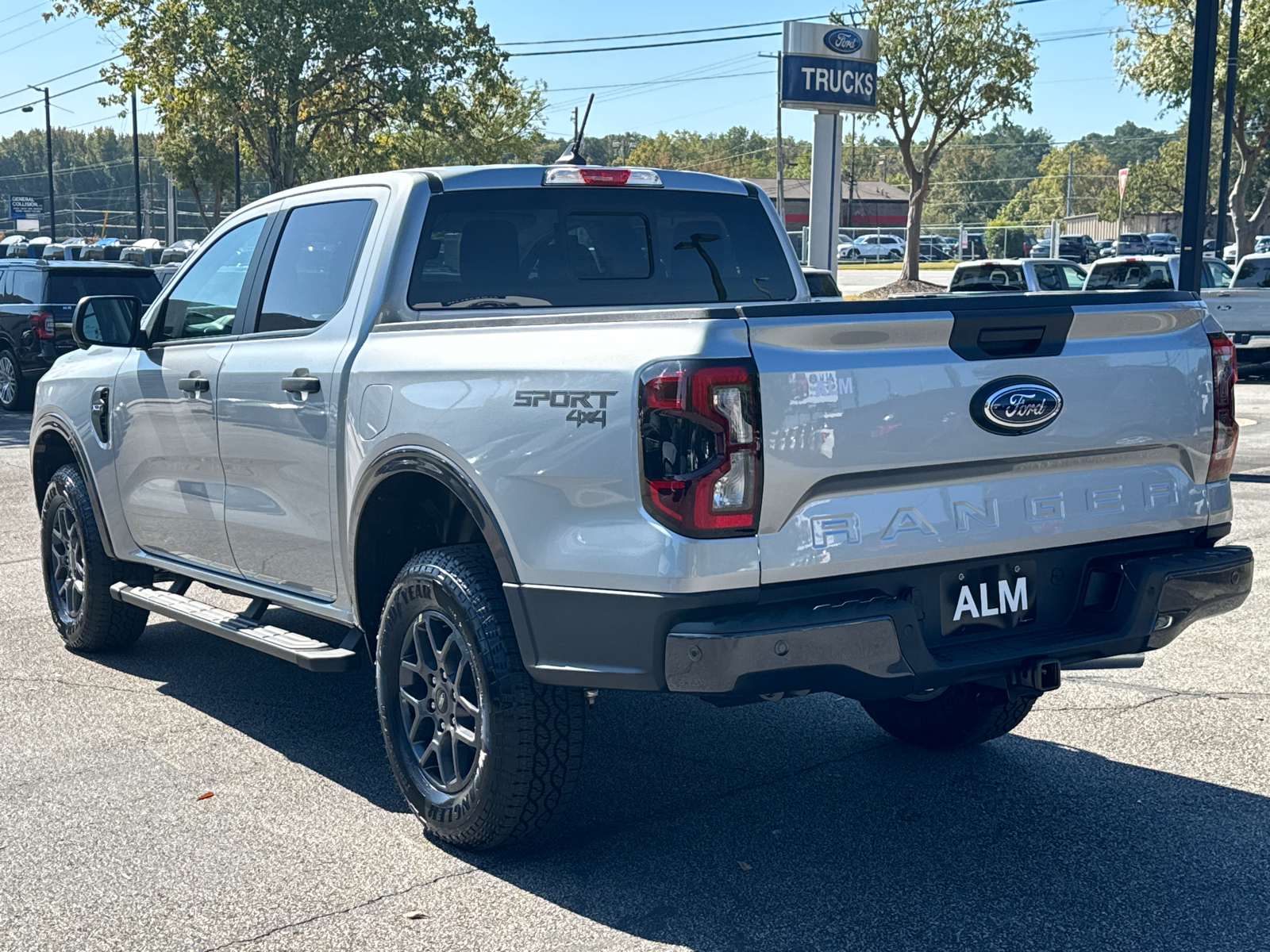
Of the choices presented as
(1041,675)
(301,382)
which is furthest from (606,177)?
(1041,675)

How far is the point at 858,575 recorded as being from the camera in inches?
140

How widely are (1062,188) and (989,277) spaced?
12394 cm

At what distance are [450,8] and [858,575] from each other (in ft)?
117

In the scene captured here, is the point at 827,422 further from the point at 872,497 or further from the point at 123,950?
the point at 123,950

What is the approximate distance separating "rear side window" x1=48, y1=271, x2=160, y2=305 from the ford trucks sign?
10.9m

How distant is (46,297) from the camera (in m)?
17.6

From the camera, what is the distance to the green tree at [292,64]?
34.1 meters

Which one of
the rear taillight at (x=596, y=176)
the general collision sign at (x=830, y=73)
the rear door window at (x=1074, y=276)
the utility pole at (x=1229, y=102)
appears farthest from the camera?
the rear door window at (x=1074, y=276)

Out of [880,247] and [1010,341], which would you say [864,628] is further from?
[880,247]

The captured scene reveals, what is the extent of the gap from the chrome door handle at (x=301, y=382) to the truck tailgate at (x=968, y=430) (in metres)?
1.81

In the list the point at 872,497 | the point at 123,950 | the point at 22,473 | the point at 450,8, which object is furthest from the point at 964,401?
the point at 450,8

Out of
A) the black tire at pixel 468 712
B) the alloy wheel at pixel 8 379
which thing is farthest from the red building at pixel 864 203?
the black tire at pixel 468 712

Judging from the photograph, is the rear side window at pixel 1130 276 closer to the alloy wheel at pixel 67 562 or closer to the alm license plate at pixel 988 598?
the alloy wheel at pixel 67 562

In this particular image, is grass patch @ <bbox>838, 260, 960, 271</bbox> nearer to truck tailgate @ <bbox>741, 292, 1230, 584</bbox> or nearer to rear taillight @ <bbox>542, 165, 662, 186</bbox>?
rear taillight @ <bbox>542, 165, 662, 186</bbox>
